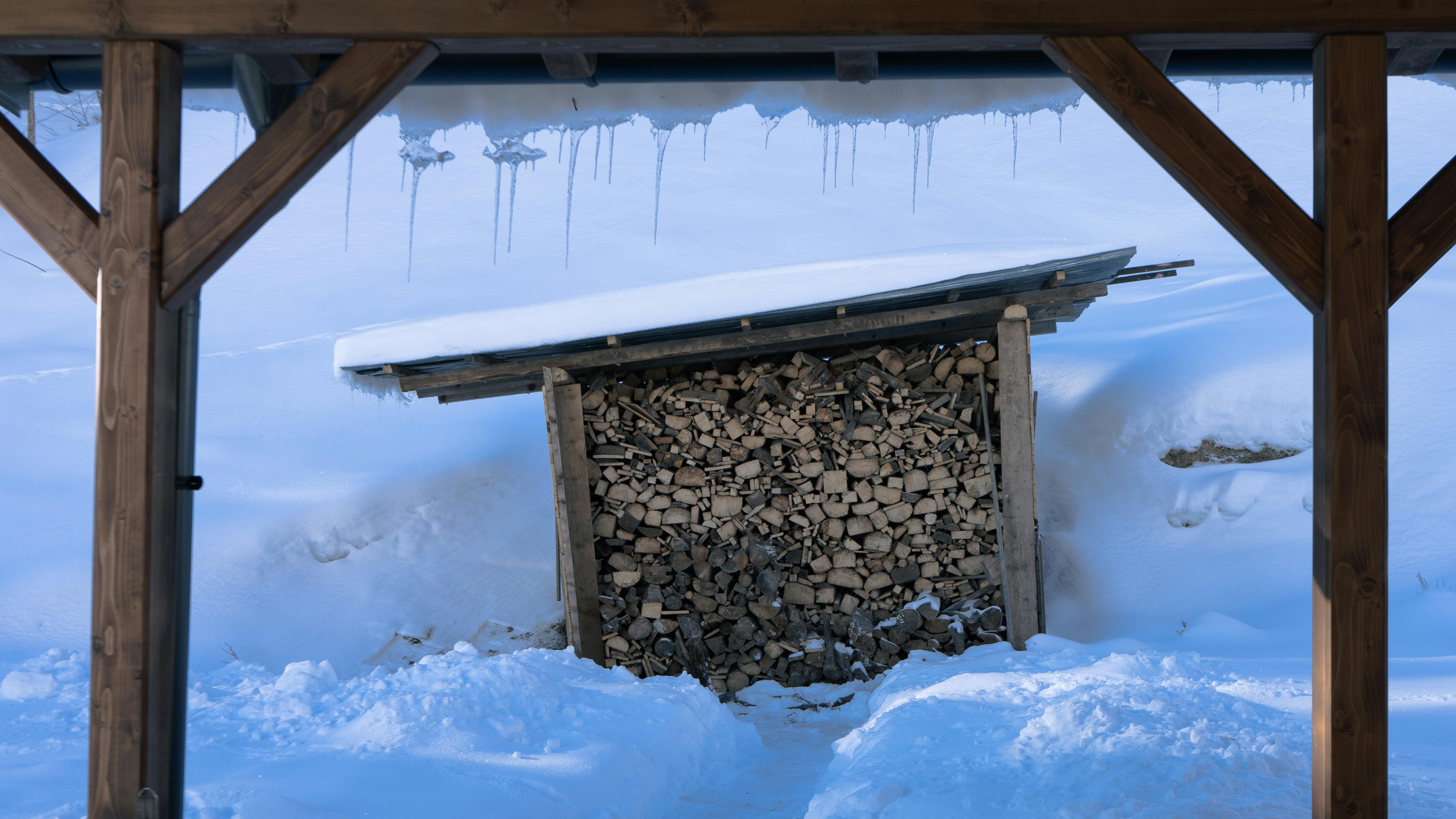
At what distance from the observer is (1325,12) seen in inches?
93.2

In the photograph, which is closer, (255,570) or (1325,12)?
(1325,12)

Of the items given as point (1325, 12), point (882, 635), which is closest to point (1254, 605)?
point (882, 635)

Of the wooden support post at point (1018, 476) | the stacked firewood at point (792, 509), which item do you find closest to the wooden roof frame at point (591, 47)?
the wooden support post at point (1018, 476)

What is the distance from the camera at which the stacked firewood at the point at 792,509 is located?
682 cm

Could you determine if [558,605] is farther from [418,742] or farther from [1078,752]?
[1078,752]

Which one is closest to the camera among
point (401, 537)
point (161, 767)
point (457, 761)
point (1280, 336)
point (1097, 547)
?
point (161, 767)

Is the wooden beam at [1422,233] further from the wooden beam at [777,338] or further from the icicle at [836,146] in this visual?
the wooden beam at [777,338]

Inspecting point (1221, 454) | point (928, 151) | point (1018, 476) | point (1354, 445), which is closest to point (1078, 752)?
point (1354, 445)

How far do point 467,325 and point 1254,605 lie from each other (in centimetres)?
601

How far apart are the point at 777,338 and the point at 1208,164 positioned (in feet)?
13.5

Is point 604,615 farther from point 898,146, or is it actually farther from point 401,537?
point 898,146

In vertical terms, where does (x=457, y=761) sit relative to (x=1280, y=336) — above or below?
below

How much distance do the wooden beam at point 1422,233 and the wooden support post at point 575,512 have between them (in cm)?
531

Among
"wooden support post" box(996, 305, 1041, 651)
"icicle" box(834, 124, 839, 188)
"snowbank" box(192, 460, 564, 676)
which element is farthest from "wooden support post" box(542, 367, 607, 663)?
"wooden support post" box(996, 305, 1041, 651)
